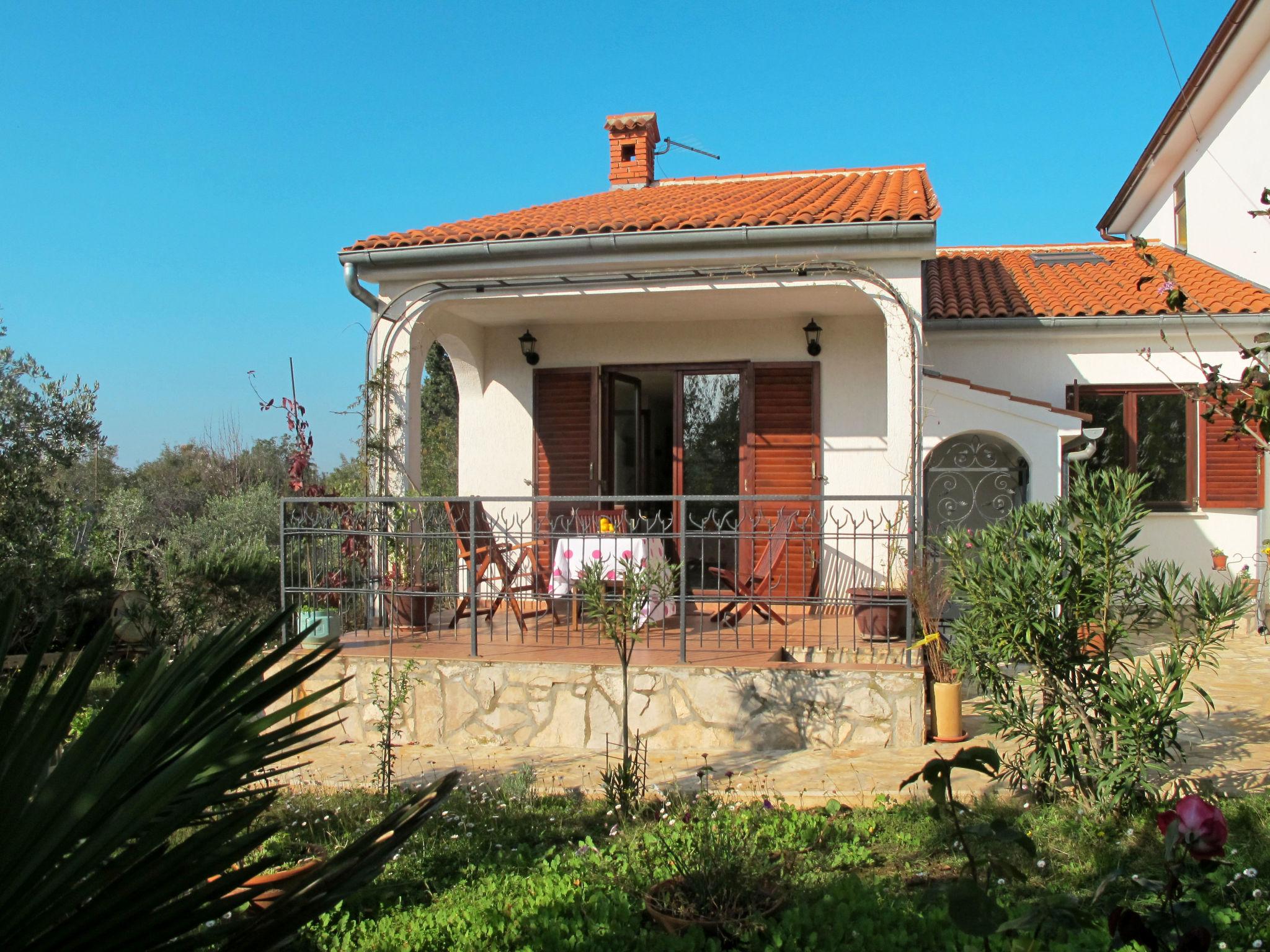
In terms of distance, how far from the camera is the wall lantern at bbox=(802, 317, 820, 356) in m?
8.58

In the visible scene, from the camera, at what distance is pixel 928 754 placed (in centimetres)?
552

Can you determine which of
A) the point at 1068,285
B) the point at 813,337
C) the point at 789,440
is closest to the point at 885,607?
A: the point at 789,440

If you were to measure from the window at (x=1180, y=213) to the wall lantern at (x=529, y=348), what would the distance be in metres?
9.14

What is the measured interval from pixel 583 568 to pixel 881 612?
6.81 ft

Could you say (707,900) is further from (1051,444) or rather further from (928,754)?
(1051,444)

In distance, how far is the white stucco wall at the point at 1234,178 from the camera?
9.67 metres

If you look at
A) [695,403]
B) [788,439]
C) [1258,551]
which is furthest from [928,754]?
[1258,551]

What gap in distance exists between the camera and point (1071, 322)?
9430 millimetres

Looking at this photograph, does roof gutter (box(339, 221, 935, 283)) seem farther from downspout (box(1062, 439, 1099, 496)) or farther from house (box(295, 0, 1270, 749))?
downspout (box(1062, 439, 1099, 496))

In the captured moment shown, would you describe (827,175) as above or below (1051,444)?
above

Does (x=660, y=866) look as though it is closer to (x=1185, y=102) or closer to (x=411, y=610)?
(x=411, y=610)

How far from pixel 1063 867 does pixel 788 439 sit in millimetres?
5539

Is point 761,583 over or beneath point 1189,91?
beneath

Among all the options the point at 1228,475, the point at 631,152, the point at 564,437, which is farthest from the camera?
the point at 631,152
